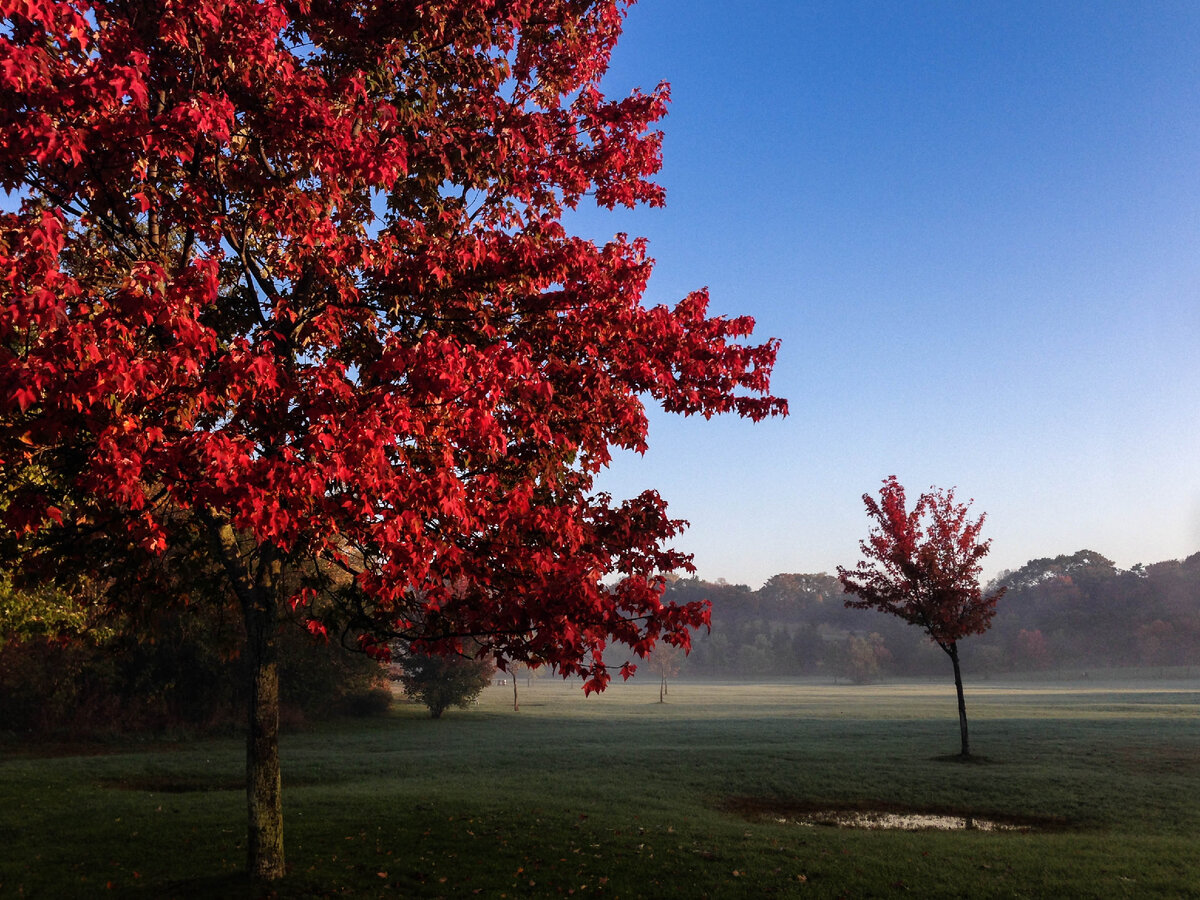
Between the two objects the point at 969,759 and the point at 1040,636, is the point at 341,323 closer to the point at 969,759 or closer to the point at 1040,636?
the point at 969,759

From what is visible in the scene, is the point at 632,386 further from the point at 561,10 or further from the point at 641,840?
the point at 641,840

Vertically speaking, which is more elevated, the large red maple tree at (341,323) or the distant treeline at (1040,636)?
the large red maple tree at (341,323)

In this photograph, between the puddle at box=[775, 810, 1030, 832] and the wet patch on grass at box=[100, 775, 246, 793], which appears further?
the wet patch on grass at box=[100, 775, 246, 793]

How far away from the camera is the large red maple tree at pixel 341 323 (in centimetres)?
625

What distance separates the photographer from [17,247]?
6195 millimetres

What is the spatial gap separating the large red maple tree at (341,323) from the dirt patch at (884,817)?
37.6 feet

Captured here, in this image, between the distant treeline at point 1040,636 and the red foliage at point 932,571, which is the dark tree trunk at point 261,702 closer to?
the red foliage at point 932,571

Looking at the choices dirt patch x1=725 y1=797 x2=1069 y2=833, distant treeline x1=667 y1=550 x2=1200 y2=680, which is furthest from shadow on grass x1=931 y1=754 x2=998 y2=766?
distant treeline x1=667 y1=550 x2=1200 y2=680

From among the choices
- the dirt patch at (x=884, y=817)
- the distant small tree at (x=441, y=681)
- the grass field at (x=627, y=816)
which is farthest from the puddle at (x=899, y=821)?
the distant small tree at (x=441, y=681)

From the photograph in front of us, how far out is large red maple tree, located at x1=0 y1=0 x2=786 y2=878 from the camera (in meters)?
6.25

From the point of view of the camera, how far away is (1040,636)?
4530 inches

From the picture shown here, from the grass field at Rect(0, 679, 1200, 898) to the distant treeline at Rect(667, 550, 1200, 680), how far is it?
7726 cm

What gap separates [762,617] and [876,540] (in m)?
164

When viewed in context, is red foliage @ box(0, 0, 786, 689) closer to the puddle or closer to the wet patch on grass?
the puddle
